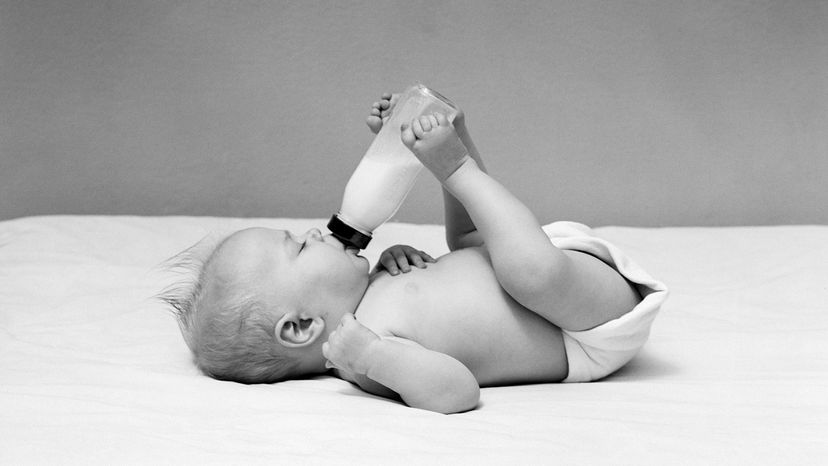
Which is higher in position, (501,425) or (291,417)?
(501,425)

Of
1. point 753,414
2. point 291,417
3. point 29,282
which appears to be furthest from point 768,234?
point 29,282

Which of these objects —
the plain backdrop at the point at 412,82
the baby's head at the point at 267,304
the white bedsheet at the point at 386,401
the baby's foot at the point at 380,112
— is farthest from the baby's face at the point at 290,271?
the plain backdrop at the point at 412,82

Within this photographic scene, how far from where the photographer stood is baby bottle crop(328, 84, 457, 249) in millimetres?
1292

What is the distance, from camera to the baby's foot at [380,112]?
4.56 feet

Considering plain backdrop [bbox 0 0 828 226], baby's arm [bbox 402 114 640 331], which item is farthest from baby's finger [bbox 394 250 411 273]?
plain backdrop [bbox 0 0 828 226]

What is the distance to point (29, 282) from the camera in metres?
1.63

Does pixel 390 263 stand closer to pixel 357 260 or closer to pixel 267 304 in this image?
pixel 357 260

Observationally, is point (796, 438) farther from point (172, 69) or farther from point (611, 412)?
point (172, 69)

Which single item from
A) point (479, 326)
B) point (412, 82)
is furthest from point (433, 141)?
point (412, 82)

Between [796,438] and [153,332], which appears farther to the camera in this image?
[153,332]

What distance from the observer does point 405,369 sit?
109 cm

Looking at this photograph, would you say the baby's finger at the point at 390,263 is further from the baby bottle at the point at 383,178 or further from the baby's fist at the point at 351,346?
the baby's fist at the point at 351,346

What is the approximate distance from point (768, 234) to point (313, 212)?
1.15 m

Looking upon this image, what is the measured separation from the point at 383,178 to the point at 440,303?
0.21 metres
